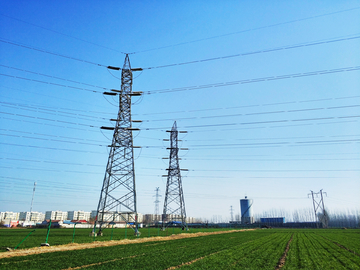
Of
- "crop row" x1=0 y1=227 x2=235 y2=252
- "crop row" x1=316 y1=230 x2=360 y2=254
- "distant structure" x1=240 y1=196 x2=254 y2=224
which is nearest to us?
"crop row" x1=0 y1=227 x2=235 y2=252

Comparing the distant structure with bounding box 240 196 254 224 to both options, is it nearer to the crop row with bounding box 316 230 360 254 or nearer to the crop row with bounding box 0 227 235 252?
the crop row with bounding box 316 230 360 254

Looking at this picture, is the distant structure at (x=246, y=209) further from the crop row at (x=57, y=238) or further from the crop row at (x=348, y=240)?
the crop row at (x=57, y=238)

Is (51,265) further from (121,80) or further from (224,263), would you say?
(121,80)

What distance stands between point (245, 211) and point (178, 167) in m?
123

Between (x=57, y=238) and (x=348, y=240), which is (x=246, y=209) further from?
(x=57, y=238)

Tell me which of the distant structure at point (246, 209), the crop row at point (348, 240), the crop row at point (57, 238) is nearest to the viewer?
the crop row at point (57, 238)

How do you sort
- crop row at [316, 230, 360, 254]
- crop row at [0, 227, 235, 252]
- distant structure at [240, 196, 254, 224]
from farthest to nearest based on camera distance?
distant structure at [240, 196, 254, 224], crop row at [316, 230, 360, 254], crop row at [0, 227, 235, 252]

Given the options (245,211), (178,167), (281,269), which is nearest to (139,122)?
(178,167)

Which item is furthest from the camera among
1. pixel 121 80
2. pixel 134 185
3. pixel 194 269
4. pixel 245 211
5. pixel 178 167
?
pixel 245 211

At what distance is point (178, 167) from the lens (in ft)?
165

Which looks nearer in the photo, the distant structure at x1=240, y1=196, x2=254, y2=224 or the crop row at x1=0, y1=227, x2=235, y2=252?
the crop row at x1=0, y1=227, x2=235, y2=252

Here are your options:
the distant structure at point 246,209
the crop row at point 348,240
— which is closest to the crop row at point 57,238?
the crop row at point 348,240

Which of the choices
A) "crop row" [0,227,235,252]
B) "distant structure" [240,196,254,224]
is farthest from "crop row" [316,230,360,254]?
"distant structure" [240,196,254,224]

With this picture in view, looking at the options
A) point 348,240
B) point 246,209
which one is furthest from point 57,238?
point 246,209
